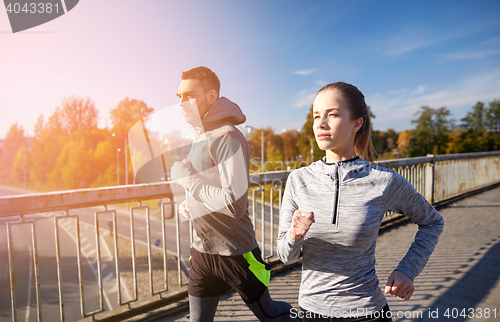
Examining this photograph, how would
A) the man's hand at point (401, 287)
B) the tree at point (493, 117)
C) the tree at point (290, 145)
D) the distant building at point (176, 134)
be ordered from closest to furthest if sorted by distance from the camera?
1. the man's hand at point (401, 287)
2. the distant building at point (176, 134)
3. the tree at point (493, 117)
4. the tree at point (290, 145)

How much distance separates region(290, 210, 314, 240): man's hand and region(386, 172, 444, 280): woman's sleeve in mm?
452

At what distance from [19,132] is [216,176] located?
64.3 meters

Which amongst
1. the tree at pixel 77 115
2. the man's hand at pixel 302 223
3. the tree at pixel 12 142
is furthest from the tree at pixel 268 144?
the tree at pixel 12 142

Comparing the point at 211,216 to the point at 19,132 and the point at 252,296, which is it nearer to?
the point at 252,296

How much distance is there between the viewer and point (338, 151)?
4.74 ft

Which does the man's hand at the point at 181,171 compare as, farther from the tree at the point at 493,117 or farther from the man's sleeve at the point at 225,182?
the tree at the point at 493,117

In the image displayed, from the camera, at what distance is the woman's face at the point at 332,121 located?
1.37m

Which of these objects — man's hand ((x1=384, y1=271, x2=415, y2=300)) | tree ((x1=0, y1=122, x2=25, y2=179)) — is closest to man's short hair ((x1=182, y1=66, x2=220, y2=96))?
man's hand ((x1=384, y1=271, x2=415, y2=300))

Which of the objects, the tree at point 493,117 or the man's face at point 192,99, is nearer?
the man's face at point 192,99

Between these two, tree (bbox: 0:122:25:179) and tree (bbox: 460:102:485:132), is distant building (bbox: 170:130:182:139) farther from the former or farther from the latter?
tree (bbox: 460:102:485:132)

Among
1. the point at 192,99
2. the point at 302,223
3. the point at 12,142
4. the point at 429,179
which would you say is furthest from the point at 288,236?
the point at 12,142

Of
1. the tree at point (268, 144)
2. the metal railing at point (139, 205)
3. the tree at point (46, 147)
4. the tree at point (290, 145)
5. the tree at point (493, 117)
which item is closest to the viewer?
the metal railing at point (139, 205)

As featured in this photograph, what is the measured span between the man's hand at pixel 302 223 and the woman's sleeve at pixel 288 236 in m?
0.10

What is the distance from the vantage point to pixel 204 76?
1.94m
